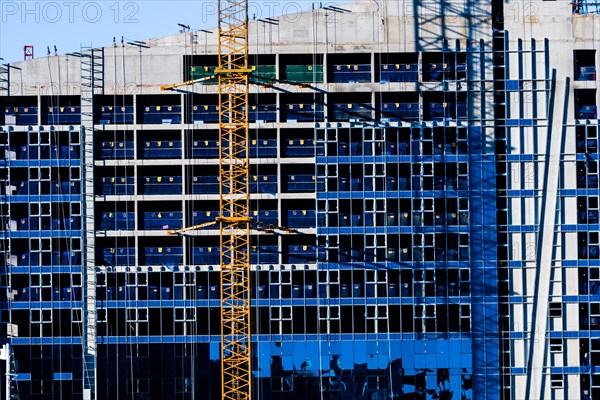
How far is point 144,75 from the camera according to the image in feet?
556

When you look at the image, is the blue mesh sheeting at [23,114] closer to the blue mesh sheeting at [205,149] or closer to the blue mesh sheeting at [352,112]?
the blue mesh sheeting at [205,149]

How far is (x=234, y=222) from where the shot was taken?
545ft

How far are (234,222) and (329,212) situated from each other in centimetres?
994

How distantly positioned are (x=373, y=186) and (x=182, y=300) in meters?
22.7

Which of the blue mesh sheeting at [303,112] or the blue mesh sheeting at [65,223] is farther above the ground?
the blue mesh sheeting at [303,112]

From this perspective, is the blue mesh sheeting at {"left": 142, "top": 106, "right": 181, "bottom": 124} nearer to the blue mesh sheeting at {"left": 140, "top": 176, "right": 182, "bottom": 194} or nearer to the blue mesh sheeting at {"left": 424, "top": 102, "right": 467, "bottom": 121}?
the blue mesh sheeting at {"left": 140, "top": 176, "right": 182, "bottom": 194}

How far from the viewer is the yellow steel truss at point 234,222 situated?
166m

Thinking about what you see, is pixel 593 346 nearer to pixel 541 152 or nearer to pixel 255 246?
pixel 541 152

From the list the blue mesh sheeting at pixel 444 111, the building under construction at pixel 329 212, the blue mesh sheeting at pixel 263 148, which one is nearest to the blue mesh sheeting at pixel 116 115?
the building under construction at pixel 329 212

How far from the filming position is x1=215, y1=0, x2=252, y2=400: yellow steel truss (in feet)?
546

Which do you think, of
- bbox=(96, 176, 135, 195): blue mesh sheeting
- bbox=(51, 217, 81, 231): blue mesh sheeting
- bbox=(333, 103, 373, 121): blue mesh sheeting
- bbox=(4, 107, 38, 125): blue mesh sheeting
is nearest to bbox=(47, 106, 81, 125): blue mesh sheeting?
bbox=(4, 107, 38, 125): blue mesh sheeting

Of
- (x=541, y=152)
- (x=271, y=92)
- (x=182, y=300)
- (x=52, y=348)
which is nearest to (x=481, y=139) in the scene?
(x=541, y=152)

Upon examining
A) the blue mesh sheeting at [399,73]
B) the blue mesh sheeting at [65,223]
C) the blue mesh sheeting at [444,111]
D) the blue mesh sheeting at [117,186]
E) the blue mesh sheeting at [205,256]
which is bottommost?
the blue mesh sheeting at [205,256]

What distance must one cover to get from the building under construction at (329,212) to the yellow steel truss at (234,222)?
1.36 meters
